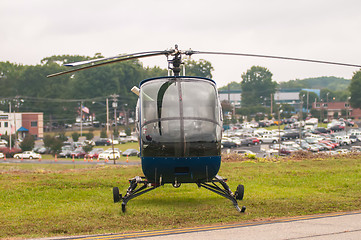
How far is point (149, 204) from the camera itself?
38.3 ft

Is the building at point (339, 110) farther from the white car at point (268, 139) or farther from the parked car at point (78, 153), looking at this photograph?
the parked car at point (78, 153)

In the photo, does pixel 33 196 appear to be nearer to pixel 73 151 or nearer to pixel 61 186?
pixel 61 186

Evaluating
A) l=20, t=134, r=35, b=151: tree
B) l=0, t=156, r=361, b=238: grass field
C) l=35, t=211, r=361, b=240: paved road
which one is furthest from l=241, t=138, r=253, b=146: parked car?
l=35, t=211, r=361, b=240: paved road

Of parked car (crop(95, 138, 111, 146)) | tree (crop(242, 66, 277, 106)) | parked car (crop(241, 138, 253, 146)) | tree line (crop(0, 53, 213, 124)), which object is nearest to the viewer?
parked car (crop(241, 138, 253, 146))

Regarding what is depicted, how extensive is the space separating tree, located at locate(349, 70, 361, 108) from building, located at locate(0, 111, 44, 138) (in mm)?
80114

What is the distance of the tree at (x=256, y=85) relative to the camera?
150 metres

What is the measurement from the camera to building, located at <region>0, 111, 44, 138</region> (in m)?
88.4

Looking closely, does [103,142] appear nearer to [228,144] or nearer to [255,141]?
[228,144]

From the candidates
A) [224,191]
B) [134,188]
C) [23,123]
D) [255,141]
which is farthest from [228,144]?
[224,191]

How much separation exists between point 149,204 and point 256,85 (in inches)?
5742

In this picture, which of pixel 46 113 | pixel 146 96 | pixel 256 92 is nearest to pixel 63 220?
pixel 146 96

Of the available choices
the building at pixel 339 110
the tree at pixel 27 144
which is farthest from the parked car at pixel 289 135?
the building at pixel 339 110

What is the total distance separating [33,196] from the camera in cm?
1278

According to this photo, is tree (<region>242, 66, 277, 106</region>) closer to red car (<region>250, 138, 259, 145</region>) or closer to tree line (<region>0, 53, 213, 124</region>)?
tree line (<region>0, 53, 213, 124</region>)
